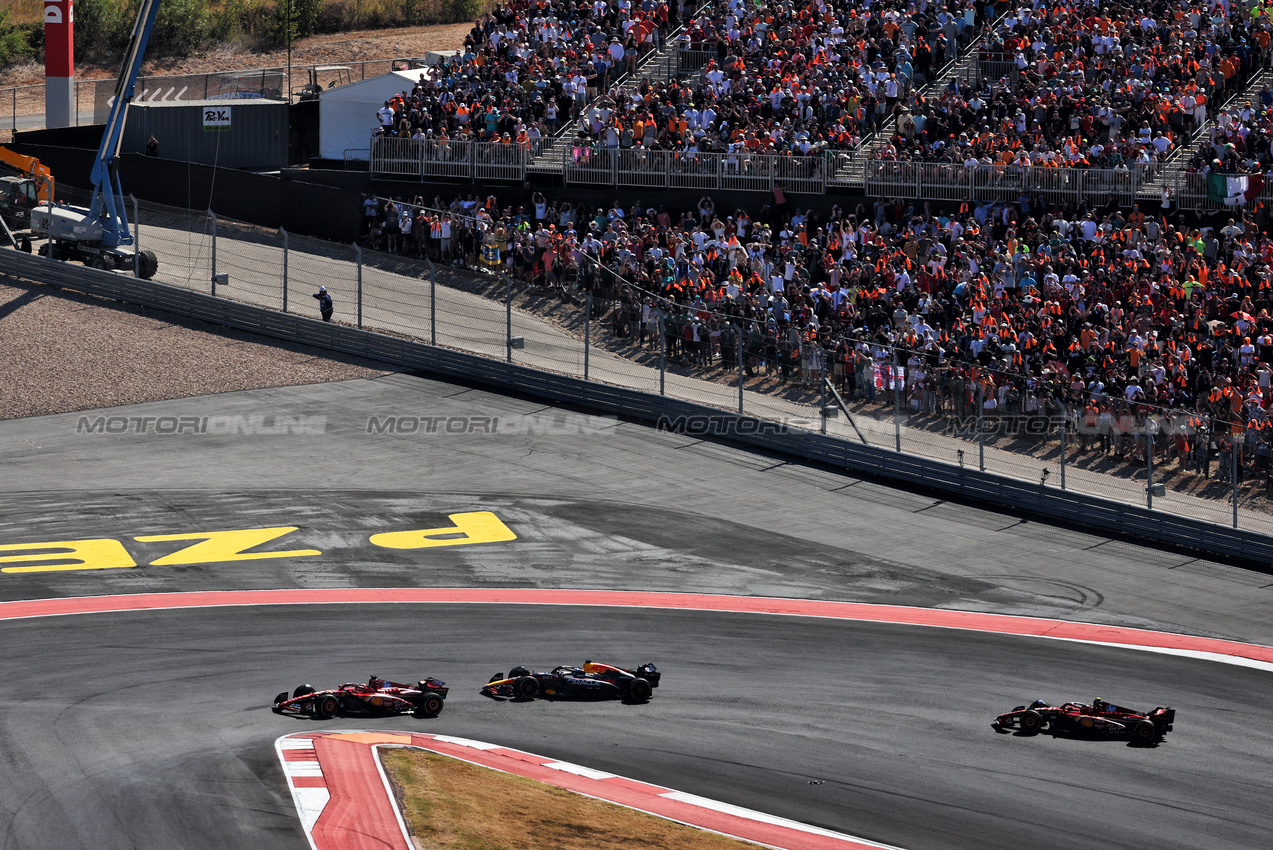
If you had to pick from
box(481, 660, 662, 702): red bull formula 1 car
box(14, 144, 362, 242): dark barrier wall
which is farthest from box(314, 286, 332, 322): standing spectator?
box(481, 660, 662, 702): red bull formula 1 car

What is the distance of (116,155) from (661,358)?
1439 cm

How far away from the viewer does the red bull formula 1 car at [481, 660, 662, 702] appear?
15398mm

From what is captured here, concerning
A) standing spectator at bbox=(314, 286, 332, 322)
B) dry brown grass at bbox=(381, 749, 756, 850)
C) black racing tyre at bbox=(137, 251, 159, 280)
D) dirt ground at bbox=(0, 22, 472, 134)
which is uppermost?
dirt ground at bbox=(0, 22, 472, 134)

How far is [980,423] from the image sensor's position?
23.1 metres

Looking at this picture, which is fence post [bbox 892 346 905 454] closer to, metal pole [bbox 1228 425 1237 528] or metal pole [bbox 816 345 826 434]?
metal pole [bbox 816 345 826 434]

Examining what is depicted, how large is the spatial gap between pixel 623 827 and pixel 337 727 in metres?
3.58

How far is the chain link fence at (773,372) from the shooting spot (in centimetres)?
2170

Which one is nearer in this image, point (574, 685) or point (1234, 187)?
point (574, 685)

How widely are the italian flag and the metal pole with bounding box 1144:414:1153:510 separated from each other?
30.5 feet

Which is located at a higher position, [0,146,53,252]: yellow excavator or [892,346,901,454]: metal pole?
[0,146,53,252]: yellow excavator

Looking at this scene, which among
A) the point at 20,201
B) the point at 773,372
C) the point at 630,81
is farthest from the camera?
the point at 630,81

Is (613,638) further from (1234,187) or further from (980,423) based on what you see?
(1234,187)

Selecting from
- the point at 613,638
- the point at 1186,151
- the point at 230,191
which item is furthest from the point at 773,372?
the point at 230,191

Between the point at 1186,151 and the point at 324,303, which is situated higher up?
the point at 1186,151
